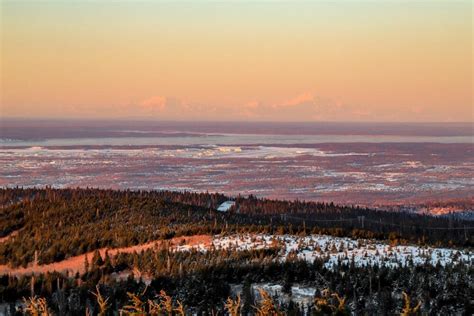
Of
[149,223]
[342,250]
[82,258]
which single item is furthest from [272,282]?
[149,223]

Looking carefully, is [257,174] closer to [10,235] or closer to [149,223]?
[10,235]

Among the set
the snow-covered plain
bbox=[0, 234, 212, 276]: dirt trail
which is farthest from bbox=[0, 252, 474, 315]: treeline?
bbox=[0, 234, 212, 276]: dirt trail

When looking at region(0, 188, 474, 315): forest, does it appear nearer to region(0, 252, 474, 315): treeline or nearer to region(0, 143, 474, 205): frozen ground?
region(0, 252, 474, 315): treeline

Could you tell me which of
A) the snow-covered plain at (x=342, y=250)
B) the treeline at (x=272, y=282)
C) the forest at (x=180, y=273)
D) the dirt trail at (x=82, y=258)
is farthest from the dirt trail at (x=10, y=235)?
the treeline at (x=272, y=282)

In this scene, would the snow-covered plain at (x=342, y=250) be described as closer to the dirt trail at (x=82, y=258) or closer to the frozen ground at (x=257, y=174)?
the dirt trail at (x=82, y=258)

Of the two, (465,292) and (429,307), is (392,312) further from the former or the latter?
(465,292)

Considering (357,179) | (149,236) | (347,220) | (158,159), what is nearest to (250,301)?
(149,236)
